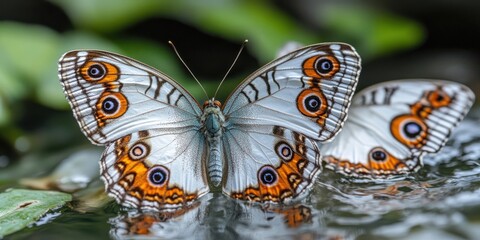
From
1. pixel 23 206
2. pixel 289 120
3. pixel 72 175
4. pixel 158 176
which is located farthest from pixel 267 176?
pixel 72 175

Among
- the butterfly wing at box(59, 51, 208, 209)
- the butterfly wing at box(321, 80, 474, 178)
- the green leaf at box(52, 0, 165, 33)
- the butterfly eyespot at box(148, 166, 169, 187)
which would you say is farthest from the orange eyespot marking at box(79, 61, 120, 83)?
the green leaf at box(52, 0, 165, 33)

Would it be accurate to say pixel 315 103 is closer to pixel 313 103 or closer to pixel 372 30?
pixel 313 103

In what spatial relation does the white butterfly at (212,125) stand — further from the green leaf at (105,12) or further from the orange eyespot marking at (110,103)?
the green leaf at (105,12)

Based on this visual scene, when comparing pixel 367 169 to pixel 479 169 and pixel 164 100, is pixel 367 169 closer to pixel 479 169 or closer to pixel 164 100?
pixel 479 169

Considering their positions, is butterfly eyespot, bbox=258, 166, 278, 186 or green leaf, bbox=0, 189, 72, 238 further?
butterfly eyespot, bbox=258, 166, 278, 186

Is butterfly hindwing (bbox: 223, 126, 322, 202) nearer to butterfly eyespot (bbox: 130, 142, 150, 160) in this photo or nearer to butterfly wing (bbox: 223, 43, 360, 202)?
butterfly wing (bbox: 223, 43, 360, 202)

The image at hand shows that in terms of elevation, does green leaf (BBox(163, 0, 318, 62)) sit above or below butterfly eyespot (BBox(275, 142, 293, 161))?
above

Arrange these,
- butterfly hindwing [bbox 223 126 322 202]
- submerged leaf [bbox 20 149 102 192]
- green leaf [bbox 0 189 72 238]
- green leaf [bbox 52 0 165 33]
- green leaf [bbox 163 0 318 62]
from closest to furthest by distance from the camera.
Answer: green leaf [bbox 0 189 72 238] → butterfly hindwing [bbox 223 126 322 202] → submerged leaf [bbox 20 149 102 192] → green leaf [bbox 52 0 165 33] → green leaf [bbox 163 0 318 62]

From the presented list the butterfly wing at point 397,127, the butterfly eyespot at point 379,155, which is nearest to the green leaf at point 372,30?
the butterfly wing at point 397,127
